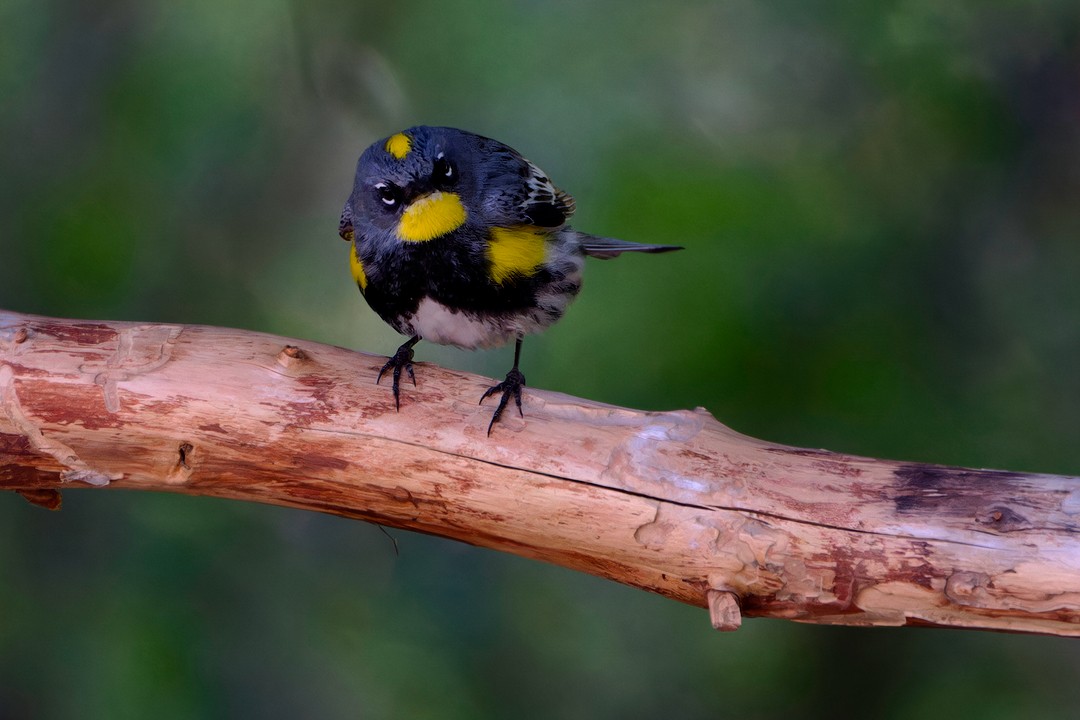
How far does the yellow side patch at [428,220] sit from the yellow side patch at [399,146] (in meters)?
0.13

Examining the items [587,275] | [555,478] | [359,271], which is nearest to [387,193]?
[359,271]

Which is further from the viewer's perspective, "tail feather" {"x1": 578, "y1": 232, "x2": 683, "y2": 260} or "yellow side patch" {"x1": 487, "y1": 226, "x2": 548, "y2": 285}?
"tail feather" {"x1": 578, "y1": 232, "x2": 683, "y2": 260}

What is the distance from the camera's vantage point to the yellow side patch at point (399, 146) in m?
2.51

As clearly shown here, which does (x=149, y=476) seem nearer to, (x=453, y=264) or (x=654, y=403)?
(x=453, y=264)

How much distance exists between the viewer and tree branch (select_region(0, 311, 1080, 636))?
6.11 feet

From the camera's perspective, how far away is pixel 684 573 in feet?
6.48

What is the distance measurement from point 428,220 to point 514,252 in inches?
9.8

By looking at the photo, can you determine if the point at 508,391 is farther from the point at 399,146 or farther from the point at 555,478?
the point at 399,146

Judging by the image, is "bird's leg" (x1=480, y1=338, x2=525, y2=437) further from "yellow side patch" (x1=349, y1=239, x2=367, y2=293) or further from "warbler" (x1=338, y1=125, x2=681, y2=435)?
"yellow side patch" (x1=349, y1=239, x2=367, y2=293)

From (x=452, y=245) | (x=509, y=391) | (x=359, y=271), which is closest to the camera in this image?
(x=509, y=391)

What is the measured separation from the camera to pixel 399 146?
2.52 meters

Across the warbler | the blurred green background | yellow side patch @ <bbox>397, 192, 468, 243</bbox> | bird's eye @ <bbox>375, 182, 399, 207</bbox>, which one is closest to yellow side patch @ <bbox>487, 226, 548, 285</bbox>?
the warbler

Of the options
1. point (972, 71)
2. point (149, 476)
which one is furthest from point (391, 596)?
point (972, 71)

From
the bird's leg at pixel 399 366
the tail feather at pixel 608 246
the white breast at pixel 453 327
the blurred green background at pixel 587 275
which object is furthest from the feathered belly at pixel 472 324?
the blurred green background at pixel 587 275
